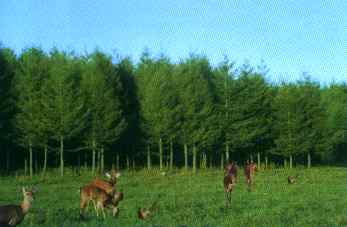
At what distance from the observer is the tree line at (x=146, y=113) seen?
3903cm

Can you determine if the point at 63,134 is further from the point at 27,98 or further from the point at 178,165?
the point at 178,165

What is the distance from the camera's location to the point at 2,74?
132 ft

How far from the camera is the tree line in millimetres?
39031

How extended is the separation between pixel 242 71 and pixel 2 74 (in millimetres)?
21341

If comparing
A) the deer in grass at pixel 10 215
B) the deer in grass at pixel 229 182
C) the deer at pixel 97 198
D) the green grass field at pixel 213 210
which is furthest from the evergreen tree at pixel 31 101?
the deer in grass at pixel 10 215

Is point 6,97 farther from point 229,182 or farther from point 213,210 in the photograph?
point 213,210

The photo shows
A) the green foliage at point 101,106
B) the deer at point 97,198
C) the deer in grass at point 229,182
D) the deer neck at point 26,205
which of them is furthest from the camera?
the green foliage at point 101,106

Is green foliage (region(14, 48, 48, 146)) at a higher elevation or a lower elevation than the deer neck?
higher

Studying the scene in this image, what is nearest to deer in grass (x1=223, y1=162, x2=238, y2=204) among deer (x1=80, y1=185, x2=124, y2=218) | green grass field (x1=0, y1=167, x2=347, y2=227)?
green grass field (x1=0, y1=167, x2=347, y2=227)

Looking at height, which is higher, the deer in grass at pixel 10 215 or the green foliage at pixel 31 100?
the green foliage at pixel 31 100

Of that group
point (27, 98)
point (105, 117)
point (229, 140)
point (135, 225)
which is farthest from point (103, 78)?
point (135, 225)

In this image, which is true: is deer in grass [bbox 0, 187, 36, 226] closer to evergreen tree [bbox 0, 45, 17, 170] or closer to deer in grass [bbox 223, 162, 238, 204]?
deer in grass [bbox 223, 162, 238, 204]

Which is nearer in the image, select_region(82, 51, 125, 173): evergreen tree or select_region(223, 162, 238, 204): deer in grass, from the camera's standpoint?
select_region(223, 162, 238, 204): deer in grass

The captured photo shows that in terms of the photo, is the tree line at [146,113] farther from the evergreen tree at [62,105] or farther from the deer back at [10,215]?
the deer back at [10,215]
